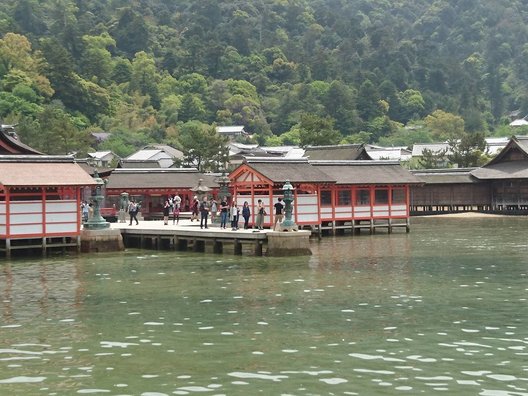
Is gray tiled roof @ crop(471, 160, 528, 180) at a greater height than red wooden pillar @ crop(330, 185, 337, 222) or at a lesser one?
greater

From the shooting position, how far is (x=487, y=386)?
15.8 m

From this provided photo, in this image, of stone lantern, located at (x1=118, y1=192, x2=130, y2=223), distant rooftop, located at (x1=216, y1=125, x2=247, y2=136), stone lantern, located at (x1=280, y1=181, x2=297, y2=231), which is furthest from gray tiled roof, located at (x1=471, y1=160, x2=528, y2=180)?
distant rooftop, located at (x1=216, y1=125, x2=247, y2=136)

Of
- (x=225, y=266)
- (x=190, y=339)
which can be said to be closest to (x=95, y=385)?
(x=190, y=339)

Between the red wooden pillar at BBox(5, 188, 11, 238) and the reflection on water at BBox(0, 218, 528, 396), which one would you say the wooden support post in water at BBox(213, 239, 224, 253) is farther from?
the red wooden pillar at BBox(5, 188, 11, 238)

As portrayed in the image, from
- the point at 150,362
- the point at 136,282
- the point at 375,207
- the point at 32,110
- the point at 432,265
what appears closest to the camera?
the point at 150,362

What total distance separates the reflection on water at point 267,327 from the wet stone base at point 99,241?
558cm

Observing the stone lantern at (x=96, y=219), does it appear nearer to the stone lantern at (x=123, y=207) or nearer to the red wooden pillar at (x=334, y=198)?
the stone lantern at (x=123, y=207)

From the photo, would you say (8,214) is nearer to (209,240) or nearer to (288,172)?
(209,240)

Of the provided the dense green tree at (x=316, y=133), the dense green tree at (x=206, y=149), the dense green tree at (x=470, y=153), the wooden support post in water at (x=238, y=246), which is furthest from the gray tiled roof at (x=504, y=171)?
the wooden support post in water at (x=238, y=246)

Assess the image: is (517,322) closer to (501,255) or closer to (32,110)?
(501,255)

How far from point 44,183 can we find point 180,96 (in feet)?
444

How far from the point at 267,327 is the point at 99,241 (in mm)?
22475

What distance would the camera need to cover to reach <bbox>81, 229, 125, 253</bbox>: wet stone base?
138 ft

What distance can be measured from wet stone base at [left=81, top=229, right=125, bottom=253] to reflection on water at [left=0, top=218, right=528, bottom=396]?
5.58 meters
